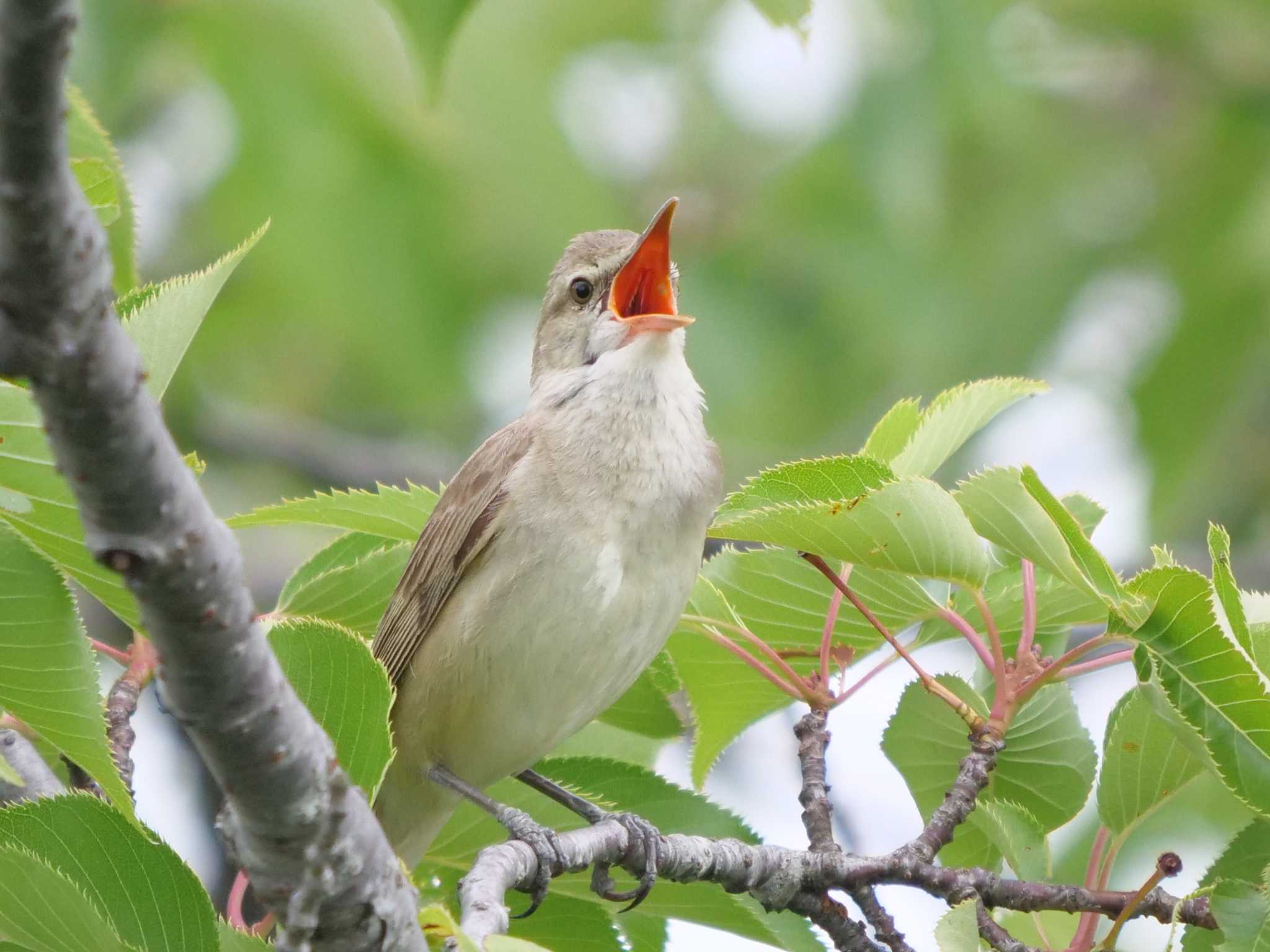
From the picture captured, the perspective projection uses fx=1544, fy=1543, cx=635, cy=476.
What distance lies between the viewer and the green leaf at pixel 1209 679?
246 cm

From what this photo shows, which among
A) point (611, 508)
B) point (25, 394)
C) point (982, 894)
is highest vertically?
point (611, 508)

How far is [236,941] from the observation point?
2379 mm

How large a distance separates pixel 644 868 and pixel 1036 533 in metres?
1.04

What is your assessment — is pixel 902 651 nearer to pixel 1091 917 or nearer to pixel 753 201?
pixel 1091 917

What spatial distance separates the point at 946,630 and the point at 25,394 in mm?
1985

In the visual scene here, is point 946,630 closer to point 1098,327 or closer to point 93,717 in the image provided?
point 93,717

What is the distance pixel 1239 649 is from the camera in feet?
8.07

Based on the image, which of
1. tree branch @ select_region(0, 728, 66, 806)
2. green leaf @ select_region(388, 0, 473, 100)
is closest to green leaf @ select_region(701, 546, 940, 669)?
green leaf @ select_region(388, 0, 473, 100)

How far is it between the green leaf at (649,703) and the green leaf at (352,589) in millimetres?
721

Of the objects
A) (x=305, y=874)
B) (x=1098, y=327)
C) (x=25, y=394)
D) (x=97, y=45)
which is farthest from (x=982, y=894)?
(x=1098, y=327)

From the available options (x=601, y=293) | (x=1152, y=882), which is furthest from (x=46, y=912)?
(x=601, y=293)

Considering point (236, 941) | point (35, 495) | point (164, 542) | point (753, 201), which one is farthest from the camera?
point (753, 201)

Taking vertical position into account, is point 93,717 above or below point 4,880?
above

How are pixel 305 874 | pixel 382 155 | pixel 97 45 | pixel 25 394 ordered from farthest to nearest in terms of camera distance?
pixel 382 155 → pixel 97 45 → pixel 25 394 → pixel 305 874
